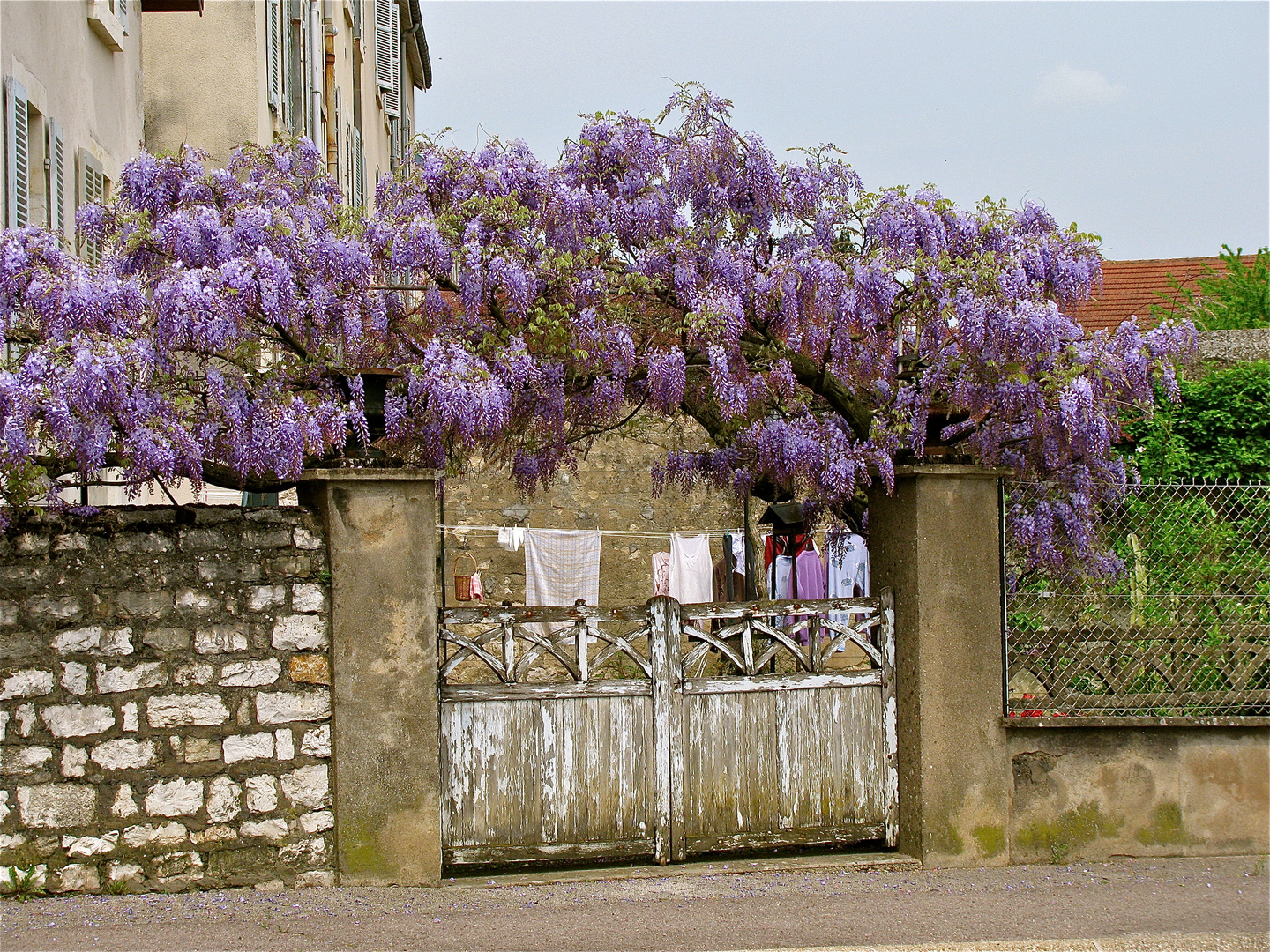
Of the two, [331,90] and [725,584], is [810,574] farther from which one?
[331,90]

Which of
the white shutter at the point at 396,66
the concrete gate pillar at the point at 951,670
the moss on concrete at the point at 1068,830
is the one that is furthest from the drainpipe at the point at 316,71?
the moss on concrete at the point at 1068,830

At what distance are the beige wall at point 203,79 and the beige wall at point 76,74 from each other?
79 cm

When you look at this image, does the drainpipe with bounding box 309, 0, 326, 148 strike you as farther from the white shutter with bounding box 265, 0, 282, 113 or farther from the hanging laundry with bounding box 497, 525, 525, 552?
the hanging laundry with bounding box 497, 525, 525, 552

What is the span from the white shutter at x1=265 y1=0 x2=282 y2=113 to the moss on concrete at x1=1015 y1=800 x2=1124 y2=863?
908 centimetres

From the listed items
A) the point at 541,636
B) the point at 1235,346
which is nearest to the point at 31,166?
the point at 541,636

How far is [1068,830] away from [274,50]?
9.78 metres

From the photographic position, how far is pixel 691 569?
523 inches

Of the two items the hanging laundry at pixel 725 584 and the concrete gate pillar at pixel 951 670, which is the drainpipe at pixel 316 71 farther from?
the concrete gate pillar at pixel 951 670

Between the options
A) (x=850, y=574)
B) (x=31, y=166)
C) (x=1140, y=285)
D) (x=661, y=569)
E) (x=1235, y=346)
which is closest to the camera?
(x=31, y=166)

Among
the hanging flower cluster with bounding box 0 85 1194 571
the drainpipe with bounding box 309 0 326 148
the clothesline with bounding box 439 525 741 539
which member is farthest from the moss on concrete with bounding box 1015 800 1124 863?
the drainpipe with bounding box 309 0 326 148

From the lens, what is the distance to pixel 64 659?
580cm

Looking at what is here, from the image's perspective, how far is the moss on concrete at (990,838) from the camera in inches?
261

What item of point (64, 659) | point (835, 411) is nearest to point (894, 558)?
point (835, 411)

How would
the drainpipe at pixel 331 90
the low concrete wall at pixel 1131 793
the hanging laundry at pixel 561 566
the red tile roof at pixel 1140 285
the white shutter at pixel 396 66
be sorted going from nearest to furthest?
1. the low concrete wall at pixel 1131 793
2. the hanging laundry at pixel 561 566
3. the drainpipe at pixel 331 90
4. the red tile roof at pixel 1140 285
5. the white shutter at pixel 396 66
